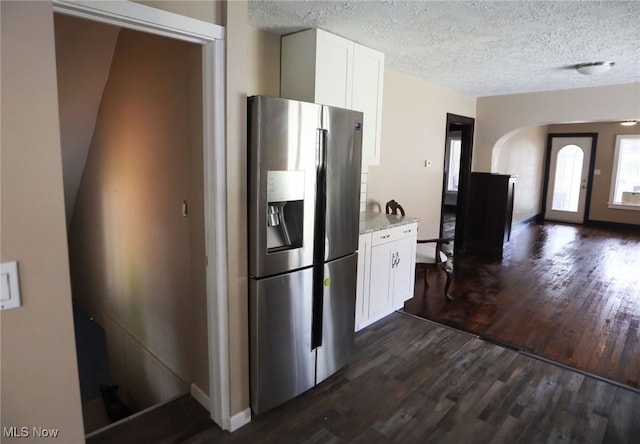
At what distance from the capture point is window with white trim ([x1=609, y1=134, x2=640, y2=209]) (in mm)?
8070

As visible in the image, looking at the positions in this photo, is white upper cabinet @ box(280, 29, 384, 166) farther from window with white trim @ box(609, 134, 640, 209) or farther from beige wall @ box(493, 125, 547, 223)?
window with white trim @ box(609, 134, 640, 209)

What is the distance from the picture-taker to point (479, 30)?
9.06 feet

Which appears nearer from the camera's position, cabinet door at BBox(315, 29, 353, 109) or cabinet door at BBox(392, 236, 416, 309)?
cabinet door at BBox(315, 29, 353, 109)

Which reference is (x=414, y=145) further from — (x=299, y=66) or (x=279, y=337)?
(x=279, y=337)

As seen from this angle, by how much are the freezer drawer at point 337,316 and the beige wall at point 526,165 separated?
17.2ft

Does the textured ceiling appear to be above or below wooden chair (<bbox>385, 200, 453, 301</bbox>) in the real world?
above

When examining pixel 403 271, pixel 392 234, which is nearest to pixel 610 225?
pixel 403 271

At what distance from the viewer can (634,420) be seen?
2.22 metres

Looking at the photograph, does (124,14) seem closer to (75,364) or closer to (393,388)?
(75,364)

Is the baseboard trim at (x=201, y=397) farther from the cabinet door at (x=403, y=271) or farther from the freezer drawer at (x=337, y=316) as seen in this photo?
the cabinet door at (x=403, y=271)

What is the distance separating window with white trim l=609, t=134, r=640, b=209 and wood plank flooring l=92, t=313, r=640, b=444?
7.37 metres

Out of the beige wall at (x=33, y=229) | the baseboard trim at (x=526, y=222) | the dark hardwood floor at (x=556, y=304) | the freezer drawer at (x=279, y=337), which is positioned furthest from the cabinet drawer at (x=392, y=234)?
the baseboard trim at (x=526, y=222)

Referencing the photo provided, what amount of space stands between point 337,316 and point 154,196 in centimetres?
148

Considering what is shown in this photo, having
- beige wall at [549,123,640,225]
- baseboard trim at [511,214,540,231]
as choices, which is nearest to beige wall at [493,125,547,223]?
baseboard trim at [511,214,540,231]
